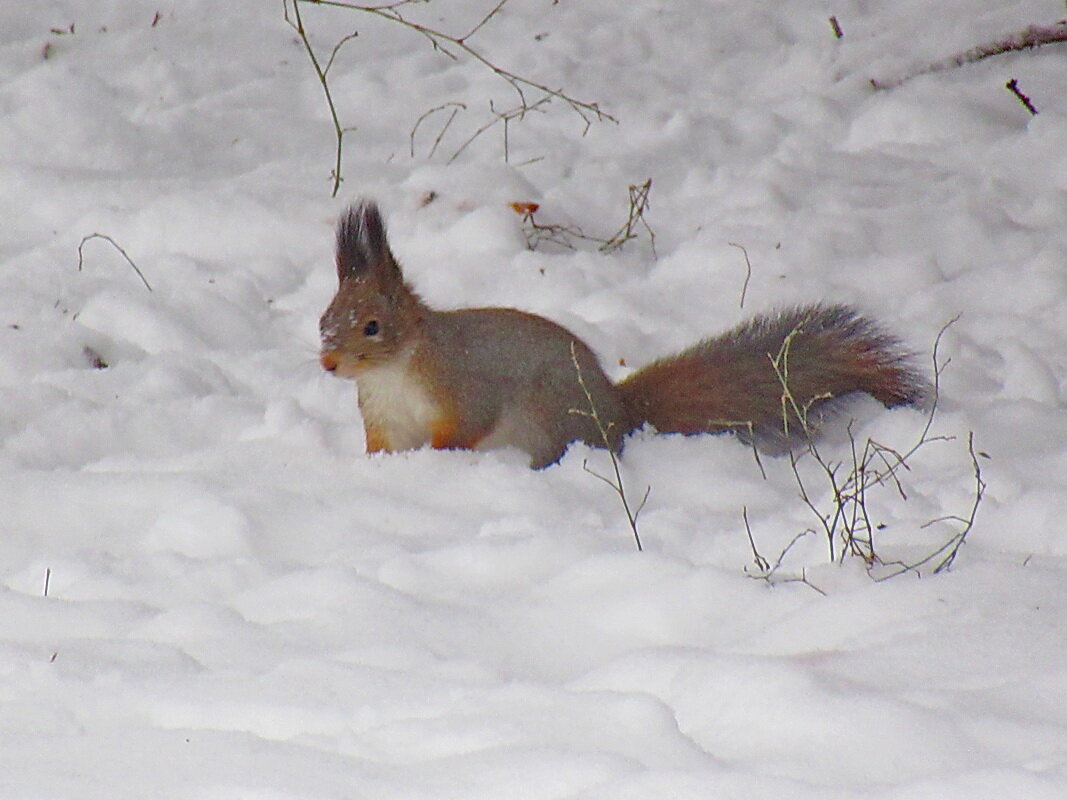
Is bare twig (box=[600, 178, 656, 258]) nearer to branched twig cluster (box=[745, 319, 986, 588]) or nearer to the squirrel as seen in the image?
the squirrel

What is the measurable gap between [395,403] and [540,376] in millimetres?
362

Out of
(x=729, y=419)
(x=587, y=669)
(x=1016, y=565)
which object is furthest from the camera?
(x=729, y=419)

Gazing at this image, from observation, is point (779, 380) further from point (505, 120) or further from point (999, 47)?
point (999, 47)

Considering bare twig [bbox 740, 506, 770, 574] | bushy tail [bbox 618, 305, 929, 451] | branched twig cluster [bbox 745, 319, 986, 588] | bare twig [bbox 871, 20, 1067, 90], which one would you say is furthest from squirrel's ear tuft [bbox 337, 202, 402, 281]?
bare twig [bbox 871, 20, 1067, 90]

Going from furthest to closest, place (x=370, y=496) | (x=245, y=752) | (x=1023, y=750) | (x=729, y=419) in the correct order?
(x=729, y=419)
(x=370, y=496)
(x=245, y=752)
(x=1023, y=750)

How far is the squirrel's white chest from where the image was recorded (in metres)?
3.32

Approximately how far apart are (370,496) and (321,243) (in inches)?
66.5

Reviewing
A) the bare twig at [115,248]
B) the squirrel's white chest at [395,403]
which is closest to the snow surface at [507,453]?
the bare twig at [115,248]

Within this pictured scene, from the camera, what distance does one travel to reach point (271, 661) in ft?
6.79

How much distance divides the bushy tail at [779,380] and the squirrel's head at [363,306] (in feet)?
1.97

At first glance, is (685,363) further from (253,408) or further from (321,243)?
(321,243)

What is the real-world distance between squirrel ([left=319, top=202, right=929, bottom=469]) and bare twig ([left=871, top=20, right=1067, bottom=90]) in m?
2.24

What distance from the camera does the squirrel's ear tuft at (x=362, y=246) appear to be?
10.6 ft

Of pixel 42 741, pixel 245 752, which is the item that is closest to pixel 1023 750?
pixel 245 752
